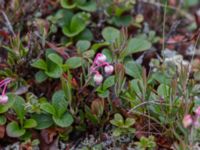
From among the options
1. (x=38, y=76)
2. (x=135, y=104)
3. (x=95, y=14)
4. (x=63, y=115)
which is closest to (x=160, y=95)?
(x=135, y=104)

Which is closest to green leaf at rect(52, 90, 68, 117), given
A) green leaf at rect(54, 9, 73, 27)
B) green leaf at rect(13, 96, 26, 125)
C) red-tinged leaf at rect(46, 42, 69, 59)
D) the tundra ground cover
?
the tundra ground cover

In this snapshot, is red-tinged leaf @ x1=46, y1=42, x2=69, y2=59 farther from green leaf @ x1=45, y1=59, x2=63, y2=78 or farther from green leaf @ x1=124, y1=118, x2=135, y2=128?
green leaf @ x1=124, y1=118, x2=135, y2=128

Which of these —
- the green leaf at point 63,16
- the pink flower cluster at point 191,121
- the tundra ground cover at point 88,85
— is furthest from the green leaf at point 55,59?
the pink flower cluster at point 191,121

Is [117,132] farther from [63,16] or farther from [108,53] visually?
[63,16]

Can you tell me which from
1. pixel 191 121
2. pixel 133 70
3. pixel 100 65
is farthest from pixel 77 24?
pixel 191 121

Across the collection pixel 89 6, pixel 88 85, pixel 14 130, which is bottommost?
pixel 14 130

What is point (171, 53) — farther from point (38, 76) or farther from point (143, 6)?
point (38, 76)
